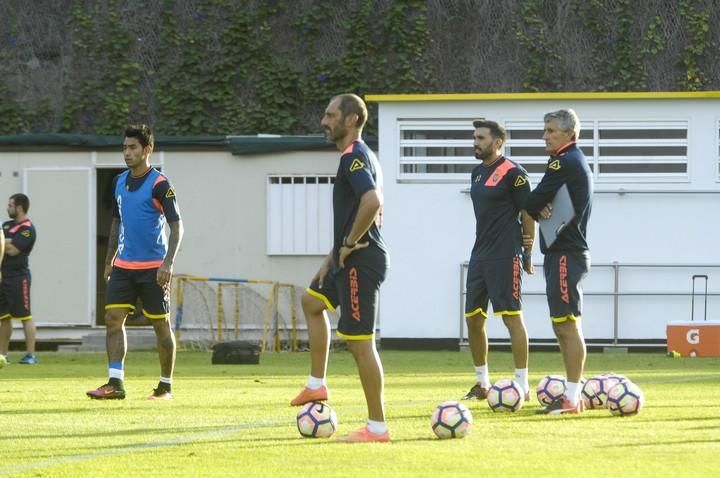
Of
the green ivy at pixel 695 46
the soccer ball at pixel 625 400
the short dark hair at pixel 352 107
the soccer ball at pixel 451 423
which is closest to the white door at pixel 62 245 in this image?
the green ivy at pixel 695 46

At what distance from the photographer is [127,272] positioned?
12367mm

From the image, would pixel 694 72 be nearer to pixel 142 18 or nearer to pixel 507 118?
pixel 507 118

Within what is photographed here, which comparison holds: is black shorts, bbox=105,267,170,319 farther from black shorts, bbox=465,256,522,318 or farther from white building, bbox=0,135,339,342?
white building, bbox=0,135,339,342

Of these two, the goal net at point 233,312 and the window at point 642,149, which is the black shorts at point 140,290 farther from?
the window at point 642,149

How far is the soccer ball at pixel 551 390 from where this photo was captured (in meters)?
10.8

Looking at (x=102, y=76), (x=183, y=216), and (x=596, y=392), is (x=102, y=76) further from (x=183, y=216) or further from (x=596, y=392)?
(x=596, y=392)

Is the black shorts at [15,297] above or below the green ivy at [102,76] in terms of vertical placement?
below

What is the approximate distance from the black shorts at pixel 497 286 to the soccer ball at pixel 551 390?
0.90 meters

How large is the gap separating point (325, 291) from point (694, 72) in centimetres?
1788

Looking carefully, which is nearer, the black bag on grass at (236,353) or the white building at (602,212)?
the black bag on grass at (236,353)

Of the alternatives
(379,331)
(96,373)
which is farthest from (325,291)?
(379,331)

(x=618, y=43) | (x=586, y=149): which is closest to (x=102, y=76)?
(x=618, y=43)

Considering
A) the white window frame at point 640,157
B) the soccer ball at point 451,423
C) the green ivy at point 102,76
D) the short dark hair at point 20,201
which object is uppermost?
the green ivy at point 102,76

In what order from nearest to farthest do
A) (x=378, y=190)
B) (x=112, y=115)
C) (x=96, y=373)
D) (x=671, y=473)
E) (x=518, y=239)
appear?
1. (x=671, y=473)
2. (x=378, y=190)
3. (x=518, y=239)
4. (x=96, y=373)
5. (x=112, y=115)
